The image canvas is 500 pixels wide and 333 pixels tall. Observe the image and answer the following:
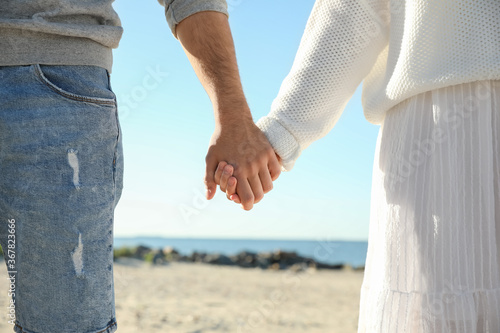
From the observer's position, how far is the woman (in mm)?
1393

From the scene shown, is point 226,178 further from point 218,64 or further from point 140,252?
point 140,252

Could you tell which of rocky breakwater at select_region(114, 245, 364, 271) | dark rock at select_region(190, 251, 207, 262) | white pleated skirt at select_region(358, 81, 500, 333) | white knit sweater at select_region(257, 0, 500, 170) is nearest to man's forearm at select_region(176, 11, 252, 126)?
white knit sweater at select_region(257, 0, 500, 170)

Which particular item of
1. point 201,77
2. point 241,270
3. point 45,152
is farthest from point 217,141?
point 241,270

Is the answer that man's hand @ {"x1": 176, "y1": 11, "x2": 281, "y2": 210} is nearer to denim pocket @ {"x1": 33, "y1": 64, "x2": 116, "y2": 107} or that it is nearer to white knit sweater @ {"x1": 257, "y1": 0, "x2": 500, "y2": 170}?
white knit sweater @ {"x1": 257, "y1": 0, "x2": 500, "y2": 170}

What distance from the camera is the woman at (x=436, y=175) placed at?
1.39m

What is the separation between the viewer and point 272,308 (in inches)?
217

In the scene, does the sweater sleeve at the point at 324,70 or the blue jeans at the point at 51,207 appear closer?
the blue jeans at the point at 51,207

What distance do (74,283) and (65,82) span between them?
25.2 inches

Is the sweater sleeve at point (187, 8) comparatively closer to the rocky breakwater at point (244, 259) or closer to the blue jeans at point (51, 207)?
the blue jeans at point (51, 207)

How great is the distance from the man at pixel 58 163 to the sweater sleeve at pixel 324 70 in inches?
24.0

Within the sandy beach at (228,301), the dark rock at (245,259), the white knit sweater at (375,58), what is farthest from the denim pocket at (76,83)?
the dark rock at (245,259)

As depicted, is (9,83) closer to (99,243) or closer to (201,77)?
(99,243)

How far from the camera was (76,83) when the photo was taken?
1.64m

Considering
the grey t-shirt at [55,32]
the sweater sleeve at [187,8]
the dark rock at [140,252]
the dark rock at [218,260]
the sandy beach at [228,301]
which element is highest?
the sweater sleeve at [187,8]
